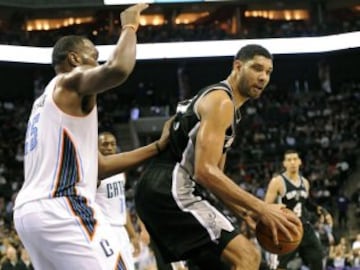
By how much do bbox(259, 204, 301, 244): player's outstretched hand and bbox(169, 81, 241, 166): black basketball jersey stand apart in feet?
1.74

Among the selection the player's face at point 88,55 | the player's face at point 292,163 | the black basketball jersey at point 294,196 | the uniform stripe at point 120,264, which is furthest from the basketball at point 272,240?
the player's face at point 292,163

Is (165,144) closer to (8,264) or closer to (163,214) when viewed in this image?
(163,214)

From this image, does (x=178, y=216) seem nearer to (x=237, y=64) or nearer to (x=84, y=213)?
(x=237, y=64)

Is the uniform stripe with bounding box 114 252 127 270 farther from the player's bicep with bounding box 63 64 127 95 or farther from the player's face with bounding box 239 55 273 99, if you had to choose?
the player's face with bounding box 239 55 273 99

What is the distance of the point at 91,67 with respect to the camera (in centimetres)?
343

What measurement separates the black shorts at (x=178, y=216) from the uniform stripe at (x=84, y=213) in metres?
1.10

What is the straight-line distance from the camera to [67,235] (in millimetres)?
3303

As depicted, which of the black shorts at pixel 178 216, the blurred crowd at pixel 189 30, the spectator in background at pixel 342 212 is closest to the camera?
the black shorts at pixel 178 216

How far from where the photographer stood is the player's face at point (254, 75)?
176 inches

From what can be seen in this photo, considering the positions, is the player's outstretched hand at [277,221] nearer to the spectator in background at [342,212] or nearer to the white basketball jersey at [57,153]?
the white basketball jersey at [57,153]

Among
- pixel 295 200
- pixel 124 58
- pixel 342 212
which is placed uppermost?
pixel 124 58

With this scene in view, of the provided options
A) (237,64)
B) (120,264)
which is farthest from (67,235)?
(237,64)

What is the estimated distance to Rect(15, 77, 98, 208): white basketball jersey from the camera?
339 centimetres

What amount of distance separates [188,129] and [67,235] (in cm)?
136
